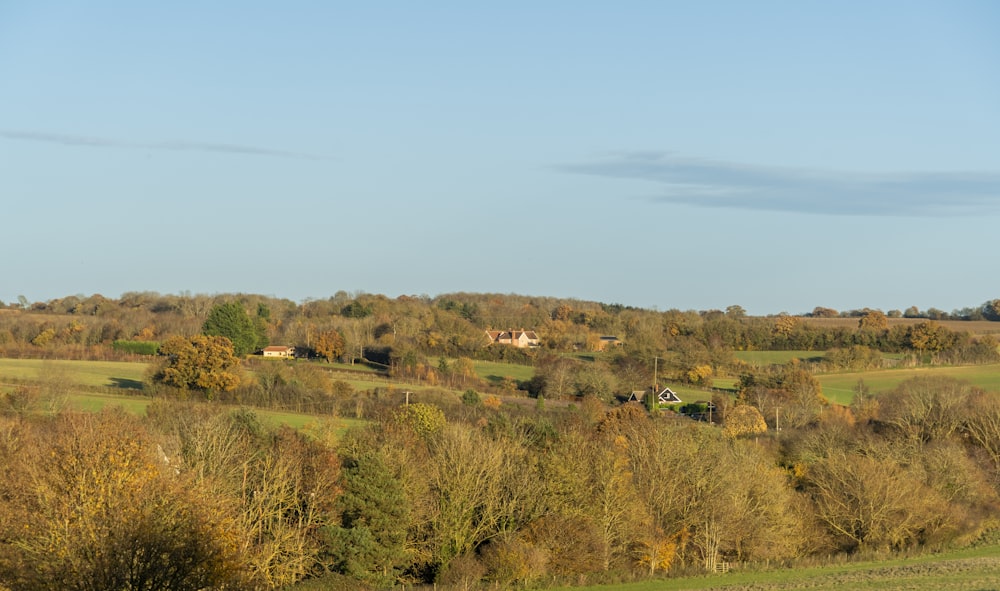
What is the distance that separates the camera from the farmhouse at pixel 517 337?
115 m

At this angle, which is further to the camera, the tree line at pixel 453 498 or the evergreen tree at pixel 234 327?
the evergreen tree at pixel 234 327

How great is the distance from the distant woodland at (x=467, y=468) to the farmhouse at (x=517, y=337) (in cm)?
1814

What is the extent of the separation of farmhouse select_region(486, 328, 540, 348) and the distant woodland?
18.1 m

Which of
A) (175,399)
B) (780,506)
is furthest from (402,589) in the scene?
(175,399)

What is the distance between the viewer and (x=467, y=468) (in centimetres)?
4112

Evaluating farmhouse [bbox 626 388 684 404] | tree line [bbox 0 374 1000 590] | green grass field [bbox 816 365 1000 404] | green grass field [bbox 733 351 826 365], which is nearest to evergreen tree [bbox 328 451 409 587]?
tree line [bbox 0 374 1000 590]

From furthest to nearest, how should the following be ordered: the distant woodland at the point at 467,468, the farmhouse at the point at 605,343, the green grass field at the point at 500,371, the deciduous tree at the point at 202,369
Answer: the farmhouse at the point at 605,343
the green grass field at the point at 500,371
the deciduous tree at the point at 202,369
the distant woodland at the point at 467,468

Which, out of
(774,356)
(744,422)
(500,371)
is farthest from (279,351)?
(744,422)

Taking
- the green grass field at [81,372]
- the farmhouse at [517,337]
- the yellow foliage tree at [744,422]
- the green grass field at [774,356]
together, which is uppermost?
the farmhouse at [517,337]

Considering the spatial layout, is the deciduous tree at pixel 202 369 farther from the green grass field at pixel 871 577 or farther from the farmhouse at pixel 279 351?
the green grass field at pixel 871 577

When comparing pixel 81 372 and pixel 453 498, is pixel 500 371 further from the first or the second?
pixel 453 498

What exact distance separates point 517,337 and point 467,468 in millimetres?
78094

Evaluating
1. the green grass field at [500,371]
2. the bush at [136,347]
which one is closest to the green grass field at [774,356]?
the green grass field at [500,371]

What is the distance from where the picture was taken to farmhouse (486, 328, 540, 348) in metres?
115
